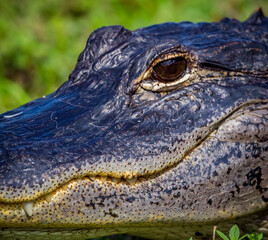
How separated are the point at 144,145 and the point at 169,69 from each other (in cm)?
59

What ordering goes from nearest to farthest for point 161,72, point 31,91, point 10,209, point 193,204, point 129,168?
point 10,209
point 129,168
point 193,204
point 161,72
point 31,91

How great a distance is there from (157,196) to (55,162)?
0.58 m

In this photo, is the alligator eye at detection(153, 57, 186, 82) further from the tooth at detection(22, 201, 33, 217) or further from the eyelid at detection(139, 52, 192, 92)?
the tooth at detection(22, 201, 33, 217)

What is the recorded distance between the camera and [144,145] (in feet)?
8.85

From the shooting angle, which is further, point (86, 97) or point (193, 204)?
point (86, 97)

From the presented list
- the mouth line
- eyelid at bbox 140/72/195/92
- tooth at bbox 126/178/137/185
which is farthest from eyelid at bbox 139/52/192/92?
tooth at bbox 126/178/137/185

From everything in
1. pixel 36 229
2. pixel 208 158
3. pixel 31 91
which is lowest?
pixel 36 229

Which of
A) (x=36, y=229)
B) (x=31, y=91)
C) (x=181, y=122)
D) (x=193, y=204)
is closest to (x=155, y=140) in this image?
(x=181, y=122)

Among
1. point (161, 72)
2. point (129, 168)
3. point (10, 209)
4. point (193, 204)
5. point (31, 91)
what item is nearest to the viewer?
point (10, 209)

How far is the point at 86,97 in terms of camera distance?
3072 mm

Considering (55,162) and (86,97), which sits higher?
(86,97)

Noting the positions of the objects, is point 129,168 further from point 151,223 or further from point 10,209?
point 10,209

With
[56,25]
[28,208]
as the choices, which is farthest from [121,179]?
[56,25]

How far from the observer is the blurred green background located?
624 cm
